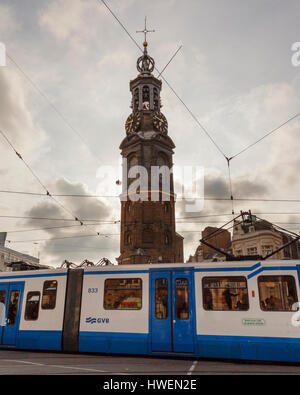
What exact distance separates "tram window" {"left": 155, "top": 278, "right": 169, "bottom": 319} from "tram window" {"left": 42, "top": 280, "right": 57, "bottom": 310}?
4.18m

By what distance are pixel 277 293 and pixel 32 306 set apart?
924 cm

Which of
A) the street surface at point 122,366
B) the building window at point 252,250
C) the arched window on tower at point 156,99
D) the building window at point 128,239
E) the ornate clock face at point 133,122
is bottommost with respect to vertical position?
the street surface at point 122,366

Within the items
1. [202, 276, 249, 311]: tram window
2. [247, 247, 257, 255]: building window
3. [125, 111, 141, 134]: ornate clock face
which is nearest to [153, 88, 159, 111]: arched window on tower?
[125, 111, 141, 134]: ornate clock face

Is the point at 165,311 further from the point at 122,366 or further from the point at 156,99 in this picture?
the point at 156,99

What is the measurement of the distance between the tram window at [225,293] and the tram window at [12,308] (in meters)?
7.79

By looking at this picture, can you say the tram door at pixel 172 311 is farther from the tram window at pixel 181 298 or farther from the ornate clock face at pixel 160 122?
the ornate clock face at pixel 160 122

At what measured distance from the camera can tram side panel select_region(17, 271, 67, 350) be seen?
11.5 m

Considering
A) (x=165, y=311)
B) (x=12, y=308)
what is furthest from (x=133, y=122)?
(x=165, y=311)

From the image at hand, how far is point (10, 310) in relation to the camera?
12617 mm

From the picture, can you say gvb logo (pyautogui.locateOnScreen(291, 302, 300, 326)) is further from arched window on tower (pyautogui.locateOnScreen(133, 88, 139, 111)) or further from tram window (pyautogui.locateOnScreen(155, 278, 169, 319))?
arched window on tower (pyautogui.locateOnScreen(133, 88, 139, 111))

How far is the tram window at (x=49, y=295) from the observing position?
11.9 metres

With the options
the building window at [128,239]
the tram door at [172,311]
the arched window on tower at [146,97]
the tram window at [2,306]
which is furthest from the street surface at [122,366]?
the arched window on tower at [146,97]

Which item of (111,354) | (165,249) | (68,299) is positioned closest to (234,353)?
(111,354)
